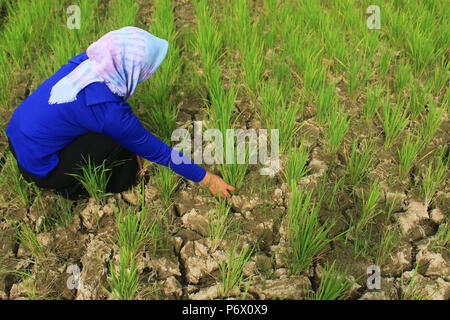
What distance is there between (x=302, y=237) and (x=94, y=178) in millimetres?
854

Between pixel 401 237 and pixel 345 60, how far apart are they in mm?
1069

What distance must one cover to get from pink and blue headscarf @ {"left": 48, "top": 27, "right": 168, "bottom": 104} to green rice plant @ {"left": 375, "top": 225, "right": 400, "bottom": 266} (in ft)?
3.62

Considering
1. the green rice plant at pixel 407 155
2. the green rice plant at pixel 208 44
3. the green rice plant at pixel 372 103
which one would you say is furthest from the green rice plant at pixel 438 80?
the green rice plant at pixel 208 44

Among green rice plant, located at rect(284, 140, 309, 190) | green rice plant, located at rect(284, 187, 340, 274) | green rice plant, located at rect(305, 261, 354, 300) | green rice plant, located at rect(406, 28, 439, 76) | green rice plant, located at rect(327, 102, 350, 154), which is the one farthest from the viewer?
green rice plant, located at rect(406, 28, 439, 76)

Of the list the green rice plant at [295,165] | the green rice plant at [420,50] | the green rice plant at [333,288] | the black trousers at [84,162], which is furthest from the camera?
the green rice plant at [420,50]

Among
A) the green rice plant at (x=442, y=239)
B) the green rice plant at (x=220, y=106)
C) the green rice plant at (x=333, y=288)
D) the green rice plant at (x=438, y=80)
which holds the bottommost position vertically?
the green rice plant at (x=333, y=288)

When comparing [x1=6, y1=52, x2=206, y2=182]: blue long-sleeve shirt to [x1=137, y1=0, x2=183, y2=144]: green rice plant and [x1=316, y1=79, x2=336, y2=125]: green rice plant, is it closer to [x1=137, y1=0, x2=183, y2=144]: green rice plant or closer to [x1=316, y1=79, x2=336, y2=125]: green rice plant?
[x1=137, y1=0, x2=183, y2=144]: green rice plant

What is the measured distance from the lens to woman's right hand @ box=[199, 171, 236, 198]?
56.8 inches

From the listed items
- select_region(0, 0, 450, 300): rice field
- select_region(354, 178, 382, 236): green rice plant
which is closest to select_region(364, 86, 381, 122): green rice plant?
select_region(0, 0, 450, 300): rice field

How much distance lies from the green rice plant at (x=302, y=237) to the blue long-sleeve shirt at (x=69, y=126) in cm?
44

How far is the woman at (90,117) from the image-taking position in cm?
119

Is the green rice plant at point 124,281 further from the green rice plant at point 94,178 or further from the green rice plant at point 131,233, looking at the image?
the green rice plant at point 94,178

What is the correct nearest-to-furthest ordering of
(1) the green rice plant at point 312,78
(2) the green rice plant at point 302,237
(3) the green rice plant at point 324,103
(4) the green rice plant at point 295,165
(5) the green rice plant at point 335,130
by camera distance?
(2) the green rice plant at point 302,237 → (4) the green rice plant at point 295,165 → (5) the green rice plant at point 335,130 → (3) the green rice plant at point 324,103 → (1) the green rice plant at point 312,78

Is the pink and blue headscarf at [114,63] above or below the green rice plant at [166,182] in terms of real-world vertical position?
above
